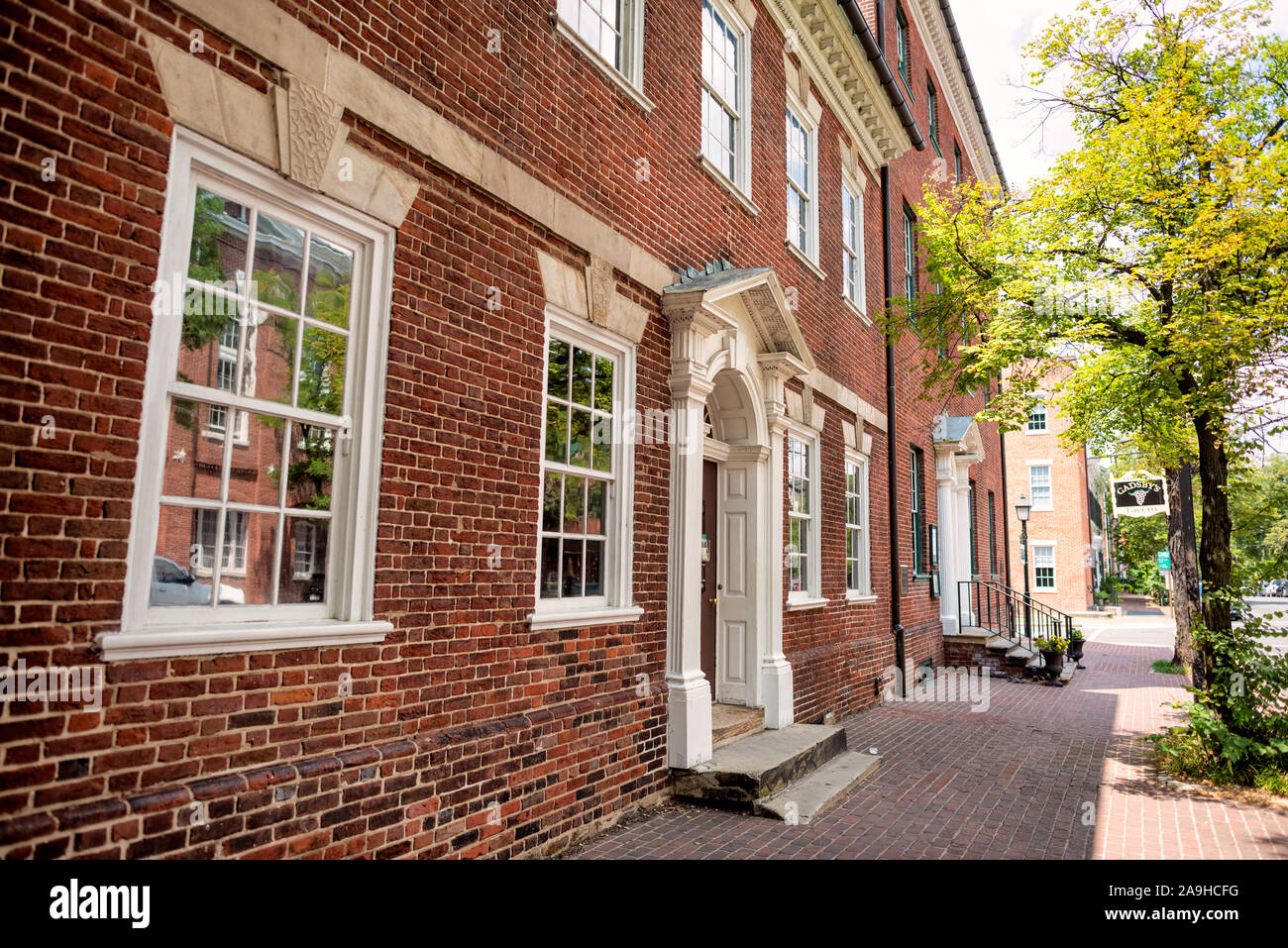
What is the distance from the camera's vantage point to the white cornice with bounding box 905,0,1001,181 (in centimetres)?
1620

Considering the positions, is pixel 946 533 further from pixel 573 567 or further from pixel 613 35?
pixel 613 35

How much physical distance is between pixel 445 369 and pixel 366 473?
81 centimetres

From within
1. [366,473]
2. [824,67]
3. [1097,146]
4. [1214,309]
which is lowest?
[366,473]

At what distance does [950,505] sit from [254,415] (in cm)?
1475

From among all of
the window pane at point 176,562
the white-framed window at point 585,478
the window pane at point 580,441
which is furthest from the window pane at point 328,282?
the window pane at point 580,441

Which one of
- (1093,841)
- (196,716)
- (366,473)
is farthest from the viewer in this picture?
(1093,841)

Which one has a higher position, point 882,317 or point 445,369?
point 882,317

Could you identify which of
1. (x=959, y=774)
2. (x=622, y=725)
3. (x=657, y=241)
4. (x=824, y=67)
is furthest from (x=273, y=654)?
(x=824, y=67)

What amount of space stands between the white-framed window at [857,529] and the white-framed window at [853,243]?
2398 millimetres

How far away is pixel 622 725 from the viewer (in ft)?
19.1

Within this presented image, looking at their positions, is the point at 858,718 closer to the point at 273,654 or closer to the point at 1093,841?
the point at 1093,841

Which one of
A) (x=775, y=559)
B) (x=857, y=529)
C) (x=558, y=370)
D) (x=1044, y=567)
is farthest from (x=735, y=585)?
(x=1044, y=567)

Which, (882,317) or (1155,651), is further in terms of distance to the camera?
(1155,651)
